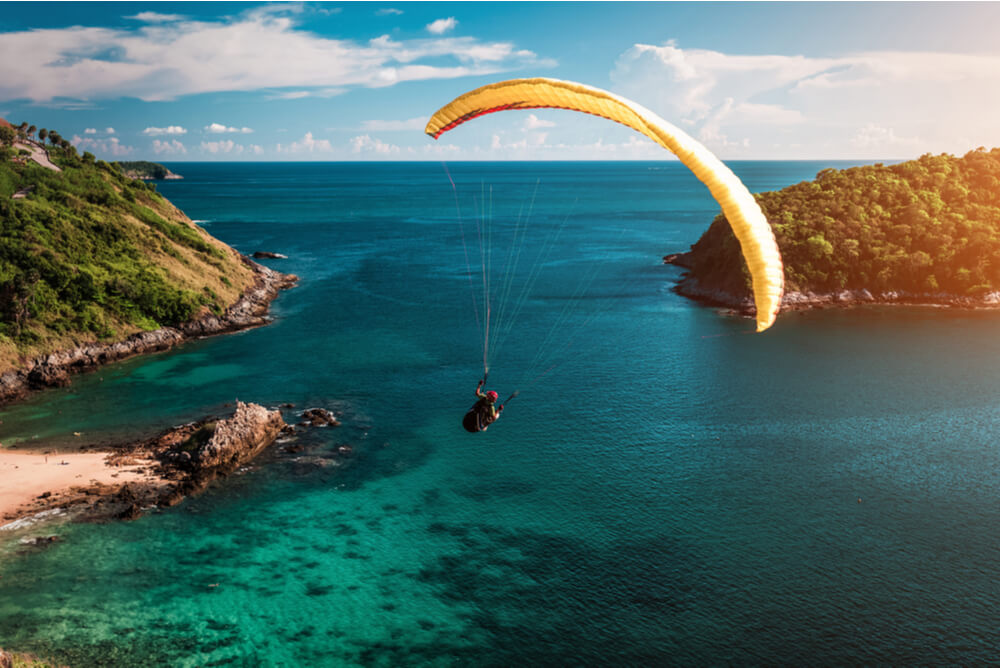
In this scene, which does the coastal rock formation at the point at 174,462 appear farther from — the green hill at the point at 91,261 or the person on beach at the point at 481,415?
the person on beach at the point at 481,415

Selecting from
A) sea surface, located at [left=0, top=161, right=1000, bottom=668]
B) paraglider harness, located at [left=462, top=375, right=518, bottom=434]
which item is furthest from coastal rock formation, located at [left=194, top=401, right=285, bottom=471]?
paraglider harness, located at [left=462, top=375, right=518, bottom=434]

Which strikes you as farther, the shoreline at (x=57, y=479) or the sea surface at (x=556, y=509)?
the shoreline at (x=57, y=479)

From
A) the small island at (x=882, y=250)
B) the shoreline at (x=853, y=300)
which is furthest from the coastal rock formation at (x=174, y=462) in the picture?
the small island at (x=882, y=250)

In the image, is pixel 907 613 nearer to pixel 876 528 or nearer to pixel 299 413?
pixel 876 528

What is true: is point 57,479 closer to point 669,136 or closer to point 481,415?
point 481,415

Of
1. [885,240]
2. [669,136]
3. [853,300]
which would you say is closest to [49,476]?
[669,136]

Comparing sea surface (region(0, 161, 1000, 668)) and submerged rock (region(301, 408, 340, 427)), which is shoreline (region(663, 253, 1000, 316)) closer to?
sea surface (region(0, 161, 1000, 668))

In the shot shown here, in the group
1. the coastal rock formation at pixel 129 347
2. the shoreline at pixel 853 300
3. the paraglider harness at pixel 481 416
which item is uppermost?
the shoreline at pixel 853 300
